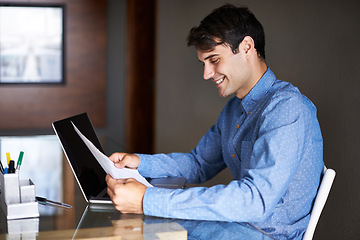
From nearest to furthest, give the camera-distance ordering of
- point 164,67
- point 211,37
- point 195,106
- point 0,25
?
point 211,37 < point 195,106 < point 164,67 < point 0,25

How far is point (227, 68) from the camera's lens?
154 centimetres

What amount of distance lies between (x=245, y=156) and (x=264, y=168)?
251 mm

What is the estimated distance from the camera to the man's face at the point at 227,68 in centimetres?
153

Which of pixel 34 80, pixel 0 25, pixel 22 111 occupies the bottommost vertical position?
pixel 22 111

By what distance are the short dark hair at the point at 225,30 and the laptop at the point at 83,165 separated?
0.49m

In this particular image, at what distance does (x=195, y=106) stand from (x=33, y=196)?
205 cm

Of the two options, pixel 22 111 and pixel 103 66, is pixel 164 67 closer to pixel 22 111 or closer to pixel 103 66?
pixel 103 66

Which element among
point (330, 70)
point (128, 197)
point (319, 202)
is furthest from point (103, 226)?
point (330, 70)

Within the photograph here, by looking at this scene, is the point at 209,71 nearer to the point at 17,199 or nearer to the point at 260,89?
the point at 260,89

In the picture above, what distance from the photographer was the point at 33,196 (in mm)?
1312

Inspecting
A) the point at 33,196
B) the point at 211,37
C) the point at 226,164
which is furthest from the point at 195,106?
the point at 33,196

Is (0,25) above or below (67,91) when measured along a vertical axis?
above

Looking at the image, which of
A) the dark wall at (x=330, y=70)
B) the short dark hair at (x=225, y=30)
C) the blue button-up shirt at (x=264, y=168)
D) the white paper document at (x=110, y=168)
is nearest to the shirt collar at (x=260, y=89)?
the blue button-up shirt at (x=264, y=168)

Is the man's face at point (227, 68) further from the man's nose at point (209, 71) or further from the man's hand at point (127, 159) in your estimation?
the man's hand at point (127, 159)
